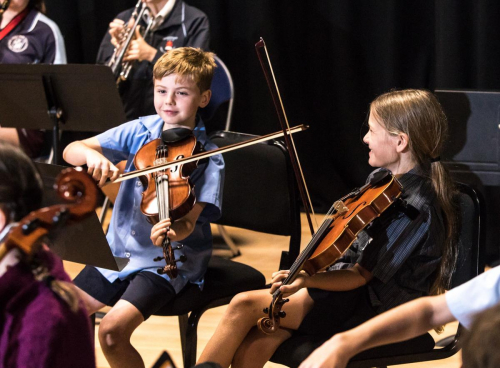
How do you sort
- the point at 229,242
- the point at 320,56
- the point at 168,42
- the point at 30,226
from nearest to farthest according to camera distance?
the point at 30,226, the point at 168,42, the point at 229,242, the point at 320,56

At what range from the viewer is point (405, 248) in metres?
1.60

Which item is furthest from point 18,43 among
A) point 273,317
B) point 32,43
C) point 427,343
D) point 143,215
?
point 427,343

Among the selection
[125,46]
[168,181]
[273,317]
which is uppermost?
[125,46]

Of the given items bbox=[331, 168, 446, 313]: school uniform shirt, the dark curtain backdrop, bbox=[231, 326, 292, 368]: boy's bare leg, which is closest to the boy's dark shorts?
bbox=[231, 326, 292, 368]: boy's bare leg

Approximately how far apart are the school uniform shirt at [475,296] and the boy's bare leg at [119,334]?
0.81 m

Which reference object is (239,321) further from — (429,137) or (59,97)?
(59,97)

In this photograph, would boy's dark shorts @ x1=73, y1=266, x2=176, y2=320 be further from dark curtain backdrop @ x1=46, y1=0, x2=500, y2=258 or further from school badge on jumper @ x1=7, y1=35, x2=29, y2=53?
dark curtain backdrop @ x1=46, y1=0, x2=500, y2=258

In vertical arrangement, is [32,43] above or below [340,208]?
above

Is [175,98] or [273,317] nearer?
[273,317]

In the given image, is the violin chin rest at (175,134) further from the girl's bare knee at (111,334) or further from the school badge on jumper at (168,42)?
the school badge on jumper at (168,42)

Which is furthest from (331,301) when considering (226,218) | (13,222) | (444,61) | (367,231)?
(444,61)

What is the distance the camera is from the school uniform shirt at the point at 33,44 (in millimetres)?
3291

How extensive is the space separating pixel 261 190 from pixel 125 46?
1.40 m

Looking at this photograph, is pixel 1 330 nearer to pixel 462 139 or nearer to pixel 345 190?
pixel 462 139
